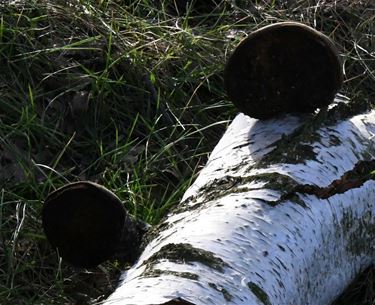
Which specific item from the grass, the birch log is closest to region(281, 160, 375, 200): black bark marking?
the birch log

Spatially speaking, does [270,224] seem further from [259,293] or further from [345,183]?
[345,183]

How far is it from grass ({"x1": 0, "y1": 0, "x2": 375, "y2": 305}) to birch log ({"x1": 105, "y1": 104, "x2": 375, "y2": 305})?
1.21 ft

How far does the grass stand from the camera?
3262 mm

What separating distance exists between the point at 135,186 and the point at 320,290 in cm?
99

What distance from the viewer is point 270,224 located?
8.27ft

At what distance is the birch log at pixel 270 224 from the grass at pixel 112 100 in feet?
1.21

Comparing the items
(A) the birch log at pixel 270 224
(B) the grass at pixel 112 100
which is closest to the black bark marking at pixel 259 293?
(A) the birch log at pixel 270 224

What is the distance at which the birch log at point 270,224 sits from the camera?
88.2 inches

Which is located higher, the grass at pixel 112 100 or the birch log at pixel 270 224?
the birch log at pixel 270 224

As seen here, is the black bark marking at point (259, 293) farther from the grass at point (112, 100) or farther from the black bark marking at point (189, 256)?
the grass at point (112, 100)

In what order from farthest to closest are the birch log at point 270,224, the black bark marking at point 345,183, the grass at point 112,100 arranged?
1. the grass at point 112,100
2. the black bark marking at point 345,183
3. the birch log at point 270,224

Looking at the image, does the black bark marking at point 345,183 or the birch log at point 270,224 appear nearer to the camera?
the birch log at point 270,224

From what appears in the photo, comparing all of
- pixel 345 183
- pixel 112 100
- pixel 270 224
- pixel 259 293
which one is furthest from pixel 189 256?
pixel 112 100

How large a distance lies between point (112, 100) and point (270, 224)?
167 cm
